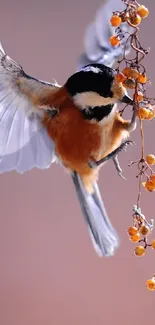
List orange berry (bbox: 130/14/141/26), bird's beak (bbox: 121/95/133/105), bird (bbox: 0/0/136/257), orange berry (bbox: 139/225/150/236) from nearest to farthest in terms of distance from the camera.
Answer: orange berry (bbox: 130/14/141/26) → orange berry (bbox: 139/225/150/236) → bird's beak (bbox: 121/95/133/105) → bird (bbox: 0/0/136/257)

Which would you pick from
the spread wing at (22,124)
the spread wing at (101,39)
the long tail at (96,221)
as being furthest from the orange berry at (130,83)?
the long tail at (96,221)

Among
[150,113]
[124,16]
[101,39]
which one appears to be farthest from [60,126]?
[124,16]

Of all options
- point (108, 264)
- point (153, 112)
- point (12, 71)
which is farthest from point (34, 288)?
point (153, 112)

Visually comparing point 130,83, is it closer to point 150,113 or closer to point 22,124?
point 150,113

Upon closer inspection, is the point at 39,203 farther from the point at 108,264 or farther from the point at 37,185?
the point at 108,264

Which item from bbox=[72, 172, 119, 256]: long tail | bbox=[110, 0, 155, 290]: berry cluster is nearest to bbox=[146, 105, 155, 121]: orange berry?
bbox=[110, 0, 155, 290]: berry cluster

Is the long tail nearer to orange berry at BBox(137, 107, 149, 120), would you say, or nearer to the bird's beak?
the bird's beak
